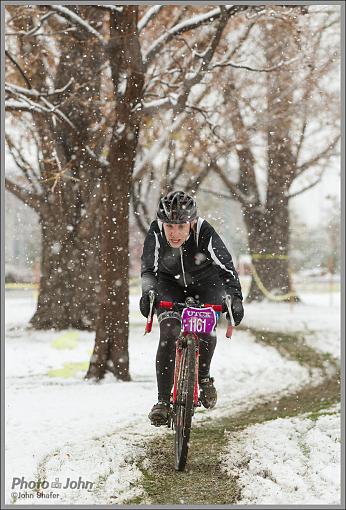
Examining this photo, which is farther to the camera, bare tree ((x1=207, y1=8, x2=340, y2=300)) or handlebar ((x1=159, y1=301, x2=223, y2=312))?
bare tree ((x1=207, y1=8, x2=340, y2=300))

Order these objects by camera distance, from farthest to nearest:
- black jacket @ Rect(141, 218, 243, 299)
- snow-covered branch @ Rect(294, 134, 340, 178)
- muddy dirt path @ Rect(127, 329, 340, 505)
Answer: snow-covered branch @ Rect(294, 134, 340, 178), black jacket @ Rect(141, 218, 243, 299), muddy dirt path @ Rect(127, 329, 340, 505)

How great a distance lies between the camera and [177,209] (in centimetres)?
563

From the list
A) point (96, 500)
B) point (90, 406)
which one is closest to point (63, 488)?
point (96, 500)

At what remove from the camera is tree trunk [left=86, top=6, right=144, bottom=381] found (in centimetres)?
943

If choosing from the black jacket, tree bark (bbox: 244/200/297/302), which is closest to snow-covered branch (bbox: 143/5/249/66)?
the black jacket

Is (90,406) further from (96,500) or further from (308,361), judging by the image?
(308,361)

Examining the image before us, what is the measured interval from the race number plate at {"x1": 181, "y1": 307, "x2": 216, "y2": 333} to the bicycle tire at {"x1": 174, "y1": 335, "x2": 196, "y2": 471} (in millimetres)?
115

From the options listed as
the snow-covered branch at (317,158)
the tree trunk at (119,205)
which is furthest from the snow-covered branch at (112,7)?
the snow-covered branch at (317,158)

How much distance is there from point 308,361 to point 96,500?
29.5 feet

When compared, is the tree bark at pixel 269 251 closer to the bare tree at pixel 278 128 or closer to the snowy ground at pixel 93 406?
the bare tree at pixel 278 128

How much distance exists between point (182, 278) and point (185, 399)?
1.02 meters

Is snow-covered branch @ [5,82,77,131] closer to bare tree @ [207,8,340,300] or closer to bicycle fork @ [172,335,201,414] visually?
bare tree @ [207,8,340,300]

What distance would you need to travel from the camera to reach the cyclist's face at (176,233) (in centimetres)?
569

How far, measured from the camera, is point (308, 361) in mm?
13891
